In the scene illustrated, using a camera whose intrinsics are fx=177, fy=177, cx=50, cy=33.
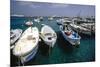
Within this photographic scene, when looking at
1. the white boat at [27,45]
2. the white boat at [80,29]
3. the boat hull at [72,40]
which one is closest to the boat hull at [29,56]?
the white boat at [27,45]

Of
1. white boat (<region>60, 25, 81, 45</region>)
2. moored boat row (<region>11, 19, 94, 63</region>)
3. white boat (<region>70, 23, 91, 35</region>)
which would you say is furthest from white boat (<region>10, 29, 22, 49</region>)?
white boat (<region>70, 23, 91, 35</region>)

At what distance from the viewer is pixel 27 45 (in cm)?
202

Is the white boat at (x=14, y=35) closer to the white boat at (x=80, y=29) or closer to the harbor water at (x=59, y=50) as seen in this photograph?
the harbor water at (x=59, y=50)

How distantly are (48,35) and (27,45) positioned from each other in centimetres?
28

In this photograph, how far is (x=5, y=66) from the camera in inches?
75.4

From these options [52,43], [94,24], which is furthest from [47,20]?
[94,24]

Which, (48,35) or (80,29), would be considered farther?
(80,29)

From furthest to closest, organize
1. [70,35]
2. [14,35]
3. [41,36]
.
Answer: [70,35], [41,36], [14,35]

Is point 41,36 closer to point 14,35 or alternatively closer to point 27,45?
point 27,45

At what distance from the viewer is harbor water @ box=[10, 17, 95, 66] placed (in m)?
1.99

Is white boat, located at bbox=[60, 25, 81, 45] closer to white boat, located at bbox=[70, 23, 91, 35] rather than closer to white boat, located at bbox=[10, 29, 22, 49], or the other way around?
white boat, located at bbox=[70, 23, 91, 35]

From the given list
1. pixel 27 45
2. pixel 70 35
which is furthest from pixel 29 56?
pixel 70 35

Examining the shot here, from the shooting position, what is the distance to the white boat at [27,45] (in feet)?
6.50
